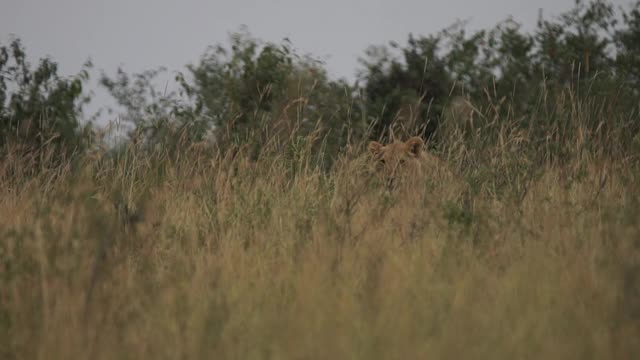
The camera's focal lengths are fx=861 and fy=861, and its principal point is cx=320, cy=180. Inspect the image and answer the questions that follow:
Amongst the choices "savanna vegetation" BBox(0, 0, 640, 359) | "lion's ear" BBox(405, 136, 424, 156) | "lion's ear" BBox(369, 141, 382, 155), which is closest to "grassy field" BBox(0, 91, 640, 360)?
"savanna vegetation" BBox(0, 0, 640, 359)

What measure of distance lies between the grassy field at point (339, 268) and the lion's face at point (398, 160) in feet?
0.71

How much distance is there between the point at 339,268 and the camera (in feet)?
13.7

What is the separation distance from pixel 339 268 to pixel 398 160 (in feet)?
5.66

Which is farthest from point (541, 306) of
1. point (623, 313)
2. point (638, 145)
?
point (638, 145)

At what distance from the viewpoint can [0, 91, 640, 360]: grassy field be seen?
3240 millimetres

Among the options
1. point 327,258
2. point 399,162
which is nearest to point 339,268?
point 327,258

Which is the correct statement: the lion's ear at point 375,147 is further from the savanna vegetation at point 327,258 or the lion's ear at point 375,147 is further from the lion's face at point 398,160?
the savanna vegetation at point 327,258

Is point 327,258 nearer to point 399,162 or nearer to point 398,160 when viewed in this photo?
point 398,160

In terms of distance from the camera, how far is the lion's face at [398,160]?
6066 millimetres

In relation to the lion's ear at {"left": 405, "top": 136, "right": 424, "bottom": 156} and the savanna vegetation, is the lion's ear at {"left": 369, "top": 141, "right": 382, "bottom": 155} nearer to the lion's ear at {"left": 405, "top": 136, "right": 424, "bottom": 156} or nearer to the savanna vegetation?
the lion's ear at {"left": 405, "top": 136, "right": 424, "bottom": 156}

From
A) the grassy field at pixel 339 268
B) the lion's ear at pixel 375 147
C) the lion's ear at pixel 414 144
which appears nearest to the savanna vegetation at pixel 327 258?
the grassy field at pixel 339 268

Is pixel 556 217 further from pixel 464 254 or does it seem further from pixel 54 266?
pixel 54 266

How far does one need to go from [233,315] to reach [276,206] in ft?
6.32

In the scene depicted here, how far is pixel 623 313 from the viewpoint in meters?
3.44
